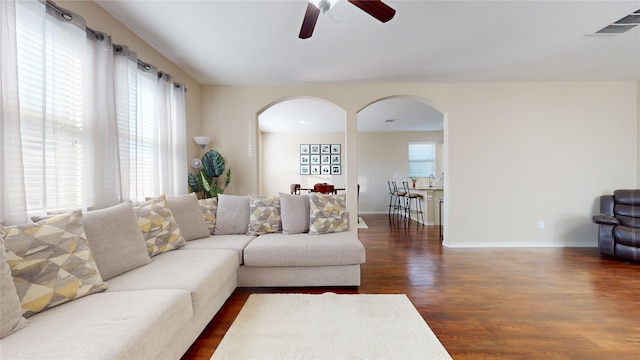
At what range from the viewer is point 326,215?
301cm

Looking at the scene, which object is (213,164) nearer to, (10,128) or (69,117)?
(69,117)

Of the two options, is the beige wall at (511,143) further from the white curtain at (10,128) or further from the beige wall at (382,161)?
the beige wall at (382,161)

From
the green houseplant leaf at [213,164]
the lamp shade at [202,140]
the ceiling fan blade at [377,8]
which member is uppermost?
the ceiling fan blade at [377,8]

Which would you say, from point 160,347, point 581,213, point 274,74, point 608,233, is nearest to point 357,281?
point 160,347

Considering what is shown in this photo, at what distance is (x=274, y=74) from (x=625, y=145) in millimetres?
5428

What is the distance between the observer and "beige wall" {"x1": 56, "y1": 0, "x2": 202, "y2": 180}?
2146 mm

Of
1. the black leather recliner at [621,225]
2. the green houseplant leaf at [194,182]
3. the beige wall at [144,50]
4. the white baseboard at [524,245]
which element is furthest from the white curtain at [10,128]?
the black leather recliner at [621,225]

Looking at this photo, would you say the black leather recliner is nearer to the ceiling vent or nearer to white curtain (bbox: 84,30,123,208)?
the ceiling vent

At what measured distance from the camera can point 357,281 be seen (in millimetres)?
2555

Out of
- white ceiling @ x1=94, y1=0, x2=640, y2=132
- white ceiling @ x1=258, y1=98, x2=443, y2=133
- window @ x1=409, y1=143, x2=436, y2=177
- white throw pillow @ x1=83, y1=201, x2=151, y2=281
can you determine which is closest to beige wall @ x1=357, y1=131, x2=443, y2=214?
window @ x1=409, y1=143, x2=436, y2=177

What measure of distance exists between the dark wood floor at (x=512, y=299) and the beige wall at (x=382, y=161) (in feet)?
13.8

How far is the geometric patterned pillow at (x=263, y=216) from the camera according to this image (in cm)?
297

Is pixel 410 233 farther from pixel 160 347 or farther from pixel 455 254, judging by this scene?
pixel 160 347

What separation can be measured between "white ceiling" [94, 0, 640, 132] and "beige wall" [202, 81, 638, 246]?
227mm
